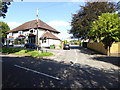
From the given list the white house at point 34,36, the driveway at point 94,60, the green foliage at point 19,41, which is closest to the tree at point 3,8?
the driveway at point 94,60

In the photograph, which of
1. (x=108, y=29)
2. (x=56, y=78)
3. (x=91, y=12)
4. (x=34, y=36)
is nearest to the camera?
(x=56, y=78)

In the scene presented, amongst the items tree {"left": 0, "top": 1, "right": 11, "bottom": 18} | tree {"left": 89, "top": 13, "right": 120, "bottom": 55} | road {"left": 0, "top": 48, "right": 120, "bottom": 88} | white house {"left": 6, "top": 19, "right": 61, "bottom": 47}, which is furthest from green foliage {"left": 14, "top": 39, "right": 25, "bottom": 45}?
road {"left": 0, "top": 48, "right": 120, "bottom": 88}

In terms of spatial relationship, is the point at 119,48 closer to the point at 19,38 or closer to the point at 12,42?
the point at 19,38

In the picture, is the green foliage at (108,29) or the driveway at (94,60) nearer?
the driveway at (94,60)

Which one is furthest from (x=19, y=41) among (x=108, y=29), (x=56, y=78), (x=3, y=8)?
(x=56, y=78)

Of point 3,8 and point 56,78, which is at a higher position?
point 3,8

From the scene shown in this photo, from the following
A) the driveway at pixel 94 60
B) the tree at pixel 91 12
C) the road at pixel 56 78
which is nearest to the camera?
the road at pixel 56 78

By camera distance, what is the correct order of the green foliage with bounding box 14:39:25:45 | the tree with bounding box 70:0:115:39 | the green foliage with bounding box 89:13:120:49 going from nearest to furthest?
the green foliage with bounding box 89:13:120:49 → the tree with bounding box 70:0:115:39 → the green foliage with bounding box 14:39:25:45

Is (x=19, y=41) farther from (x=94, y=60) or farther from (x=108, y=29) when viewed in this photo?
(x=108, y=29)

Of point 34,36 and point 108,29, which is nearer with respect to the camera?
point 108,29

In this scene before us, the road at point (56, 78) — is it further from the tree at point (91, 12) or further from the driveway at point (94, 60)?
the tree at point (91, 12)

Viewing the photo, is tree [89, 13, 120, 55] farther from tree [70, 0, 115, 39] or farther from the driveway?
tree [70, 0, 115, 39]

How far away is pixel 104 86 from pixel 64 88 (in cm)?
192

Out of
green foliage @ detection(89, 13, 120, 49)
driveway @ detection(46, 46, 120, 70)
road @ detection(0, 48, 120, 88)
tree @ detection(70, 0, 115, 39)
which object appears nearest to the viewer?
road @ detection(0, 48, 120, 88)
